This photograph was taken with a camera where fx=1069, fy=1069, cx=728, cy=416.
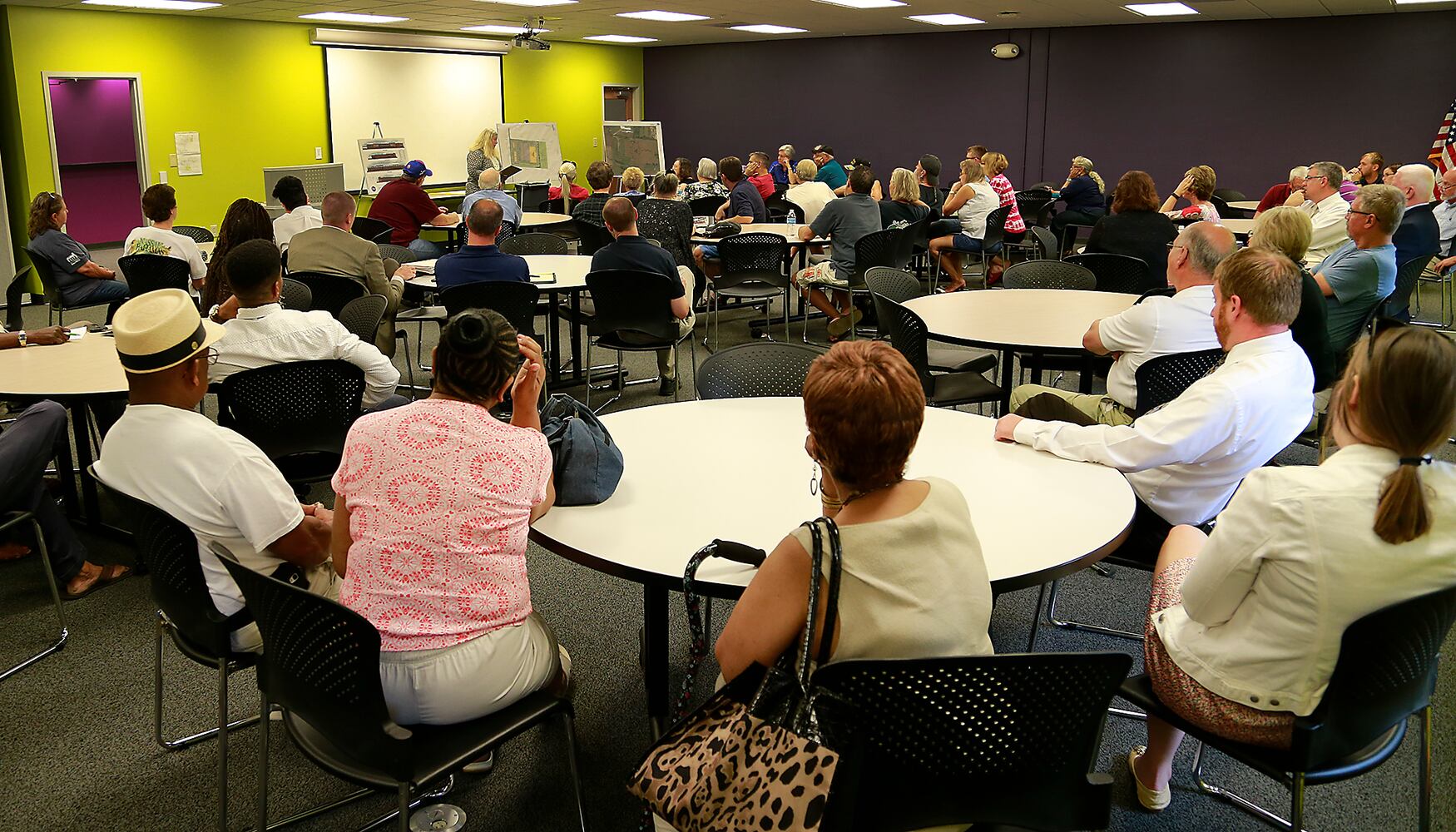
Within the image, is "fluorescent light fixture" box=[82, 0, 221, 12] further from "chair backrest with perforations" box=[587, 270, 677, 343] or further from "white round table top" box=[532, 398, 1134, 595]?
"white round table top" box=[532, 398, 1134, 595]

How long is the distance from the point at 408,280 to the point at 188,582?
393 centimetres

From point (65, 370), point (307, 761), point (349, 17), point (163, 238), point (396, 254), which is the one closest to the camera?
point (307, 761)

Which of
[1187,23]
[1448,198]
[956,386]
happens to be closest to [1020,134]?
[1187,23]

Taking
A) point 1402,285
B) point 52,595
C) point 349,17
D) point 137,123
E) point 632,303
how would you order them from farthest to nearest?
point 349,17 → point 137,123 → point 1402,285 → point 632,303 → point 52,595

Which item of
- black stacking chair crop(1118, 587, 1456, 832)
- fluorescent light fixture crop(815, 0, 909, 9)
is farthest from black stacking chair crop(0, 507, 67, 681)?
fluorescent light fixture crop(815, 0, 909, 9)

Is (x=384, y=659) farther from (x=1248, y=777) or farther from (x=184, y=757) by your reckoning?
(x=1248, y=777)

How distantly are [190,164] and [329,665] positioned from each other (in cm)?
1154

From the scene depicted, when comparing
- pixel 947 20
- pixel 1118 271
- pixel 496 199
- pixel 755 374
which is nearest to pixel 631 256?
pixel 755 374

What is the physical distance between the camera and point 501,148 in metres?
13.2

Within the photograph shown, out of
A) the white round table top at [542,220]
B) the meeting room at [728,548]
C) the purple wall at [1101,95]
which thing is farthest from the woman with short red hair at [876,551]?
the purple wall at [1101,95]

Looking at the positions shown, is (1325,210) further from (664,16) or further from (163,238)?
(664,16)

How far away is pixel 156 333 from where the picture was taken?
229cm

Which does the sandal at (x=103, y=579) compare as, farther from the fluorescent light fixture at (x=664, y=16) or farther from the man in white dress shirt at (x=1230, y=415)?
the fluorescent light fixture at (x=664, y=16)

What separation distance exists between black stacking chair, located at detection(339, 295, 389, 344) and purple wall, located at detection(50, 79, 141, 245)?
977cm
